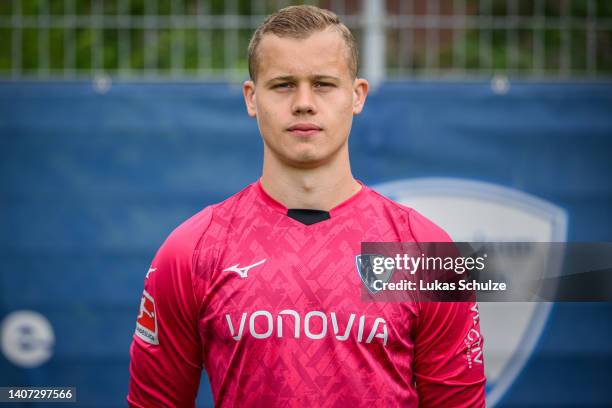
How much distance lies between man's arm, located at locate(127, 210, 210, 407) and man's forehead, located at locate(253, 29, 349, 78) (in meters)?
0.46

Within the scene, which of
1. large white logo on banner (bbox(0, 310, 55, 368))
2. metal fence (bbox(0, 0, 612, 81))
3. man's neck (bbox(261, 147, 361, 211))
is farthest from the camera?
metal fence (bbox(0, 0, 612, 81))

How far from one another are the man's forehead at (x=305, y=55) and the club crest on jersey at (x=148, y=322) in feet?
2.27

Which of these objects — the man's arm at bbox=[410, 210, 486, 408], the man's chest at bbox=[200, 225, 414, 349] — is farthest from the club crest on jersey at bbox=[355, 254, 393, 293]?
the man's arm at bbox=[410, 210, 486, 408]

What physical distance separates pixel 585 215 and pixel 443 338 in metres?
1.81

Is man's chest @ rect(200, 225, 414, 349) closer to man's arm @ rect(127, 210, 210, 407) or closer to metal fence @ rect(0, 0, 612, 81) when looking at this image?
man's arm @ rect(127, 210, 210, 407)

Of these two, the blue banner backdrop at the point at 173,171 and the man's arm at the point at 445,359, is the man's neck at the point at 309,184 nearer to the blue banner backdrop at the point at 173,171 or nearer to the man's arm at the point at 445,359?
the man's arm at the point at 445,359

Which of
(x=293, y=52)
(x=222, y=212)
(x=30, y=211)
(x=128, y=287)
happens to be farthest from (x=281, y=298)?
(x=30, y=211)

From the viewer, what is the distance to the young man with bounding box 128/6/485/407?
5.94 ft

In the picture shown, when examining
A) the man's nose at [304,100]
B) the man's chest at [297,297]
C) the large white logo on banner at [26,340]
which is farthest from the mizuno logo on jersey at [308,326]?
the large white logo on banner at [26,340]

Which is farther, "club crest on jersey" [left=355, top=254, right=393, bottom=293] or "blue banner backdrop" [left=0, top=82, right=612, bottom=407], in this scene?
"blue banner backdrop" [left=0, top=82, right=612, bottom=407]

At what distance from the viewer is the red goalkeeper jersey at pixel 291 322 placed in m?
1.81

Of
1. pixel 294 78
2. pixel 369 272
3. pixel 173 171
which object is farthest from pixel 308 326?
pixel 173 171

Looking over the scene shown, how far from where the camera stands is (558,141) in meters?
3.43

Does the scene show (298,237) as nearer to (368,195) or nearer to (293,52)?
(368,195)
